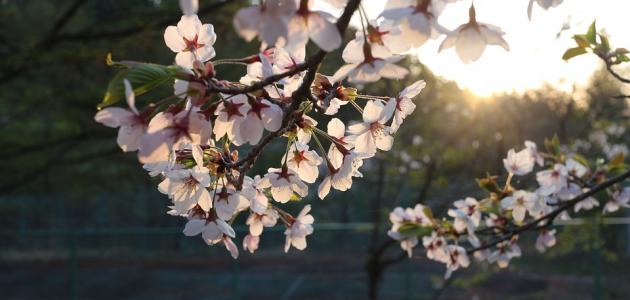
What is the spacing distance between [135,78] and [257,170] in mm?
6537

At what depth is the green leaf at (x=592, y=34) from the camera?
1.28m

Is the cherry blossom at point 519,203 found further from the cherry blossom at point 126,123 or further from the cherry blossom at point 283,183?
the cherry blossom at point 126,123

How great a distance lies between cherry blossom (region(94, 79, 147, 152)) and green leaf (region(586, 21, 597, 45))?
103cm

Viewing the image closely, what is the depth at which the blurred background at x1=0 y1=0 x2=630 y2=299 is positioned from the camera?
159 inches

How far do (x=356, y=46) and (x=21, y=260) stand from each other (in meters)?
13.7

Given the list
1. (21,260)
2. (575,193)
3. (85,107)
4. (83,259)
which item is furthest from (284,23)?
(21,260)

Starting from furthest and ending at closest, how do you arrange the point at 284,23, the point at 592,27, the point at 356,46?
the point at 592,27 < the point at 356,46 < the point at 284,23

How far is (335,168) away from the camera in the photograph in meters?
0.84

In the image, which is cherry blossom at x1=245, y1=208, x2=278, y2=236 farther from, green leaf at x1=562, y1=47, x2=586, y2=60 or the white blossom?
green leaf at x1=562, y1=47, x2=586, y2=60

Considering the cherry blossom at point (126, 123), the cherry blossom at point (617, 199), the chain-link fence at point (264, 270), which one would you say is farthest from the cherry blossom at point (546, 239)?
the chain-link fence at point (264, 270)

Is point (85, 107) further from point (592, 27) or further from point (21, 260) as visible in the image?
point (21, 260)

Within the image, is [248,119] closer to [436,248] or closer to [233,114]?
[233,114]

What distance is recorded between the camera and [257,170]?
23.2 ft

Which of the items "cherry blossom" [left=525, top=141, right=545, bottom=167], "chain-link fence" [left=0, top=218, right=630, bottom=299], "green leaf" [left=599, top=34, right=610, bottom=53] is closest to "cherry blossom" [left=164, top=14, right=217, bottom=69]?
"green leaf" [left=599, top=34, right=610, bottom=53]
